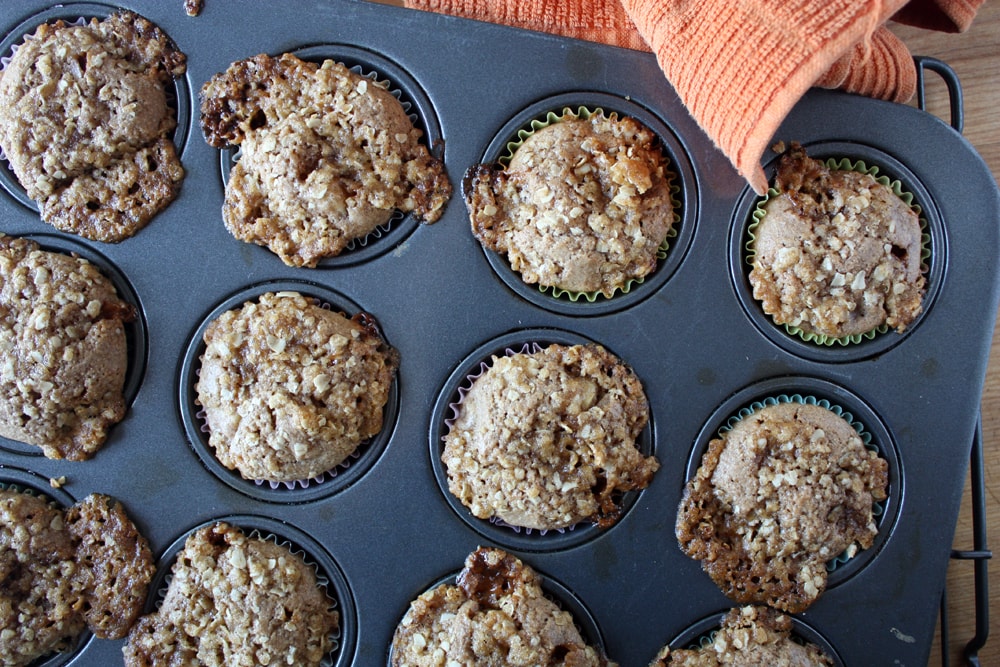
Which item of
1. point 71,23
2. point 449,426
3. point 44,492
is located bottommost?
point 44,492

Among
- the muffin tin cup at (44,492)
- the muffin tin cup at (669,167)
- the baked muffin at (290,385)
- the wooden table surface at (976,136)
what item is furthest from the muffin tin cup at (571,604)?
the wooden table surface at (976,136)

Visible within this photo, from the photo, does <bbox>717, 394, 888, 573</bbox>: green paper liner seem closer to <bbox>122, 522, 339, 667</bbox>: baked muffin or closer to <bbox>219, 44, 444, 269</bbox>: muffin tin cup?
<bbox>219, 44, 444, 269</bbox>: muffin tin cup

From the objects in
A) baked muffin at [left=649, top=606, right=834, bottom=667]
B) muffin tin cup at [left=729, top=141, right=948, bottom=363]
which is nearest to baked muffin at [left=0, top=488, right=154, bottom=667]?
baked muffin at [left=649, top=606, right=834, bottom=667]

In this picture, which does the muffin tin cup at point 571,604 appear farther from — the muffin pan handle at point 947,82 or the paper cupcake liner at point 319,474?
the muffin pan handle at point 947,82

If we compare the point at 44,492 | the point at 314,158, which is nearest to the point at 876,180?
the point at 314,158

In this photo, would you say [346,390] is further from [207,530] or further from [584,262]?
[584,262]

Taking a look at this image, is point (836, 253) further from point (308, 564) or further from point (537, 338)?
point (308, 564)
